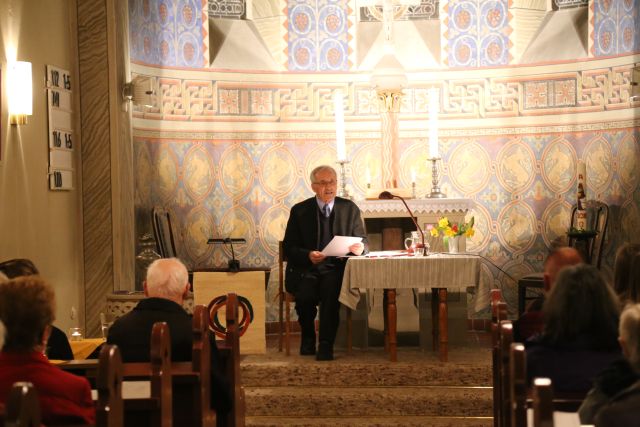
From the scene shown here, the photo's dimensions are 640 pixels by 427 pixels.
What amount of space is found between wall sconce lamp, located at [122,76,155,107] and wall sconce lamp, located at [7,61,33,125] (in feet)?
5.70

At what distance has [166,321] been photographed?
4348mm

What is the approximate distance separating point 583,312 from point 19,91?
4399 millimetres

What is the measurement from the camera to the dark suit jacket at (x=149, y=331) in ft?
14.0

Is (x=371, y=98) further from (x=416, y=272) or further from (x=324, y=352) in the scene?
(x=324, y=352)

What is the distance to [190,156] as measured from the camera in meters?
9.77

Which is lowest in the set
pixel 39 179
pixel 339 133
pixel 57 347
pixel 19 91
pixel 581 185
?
pixel 57 347

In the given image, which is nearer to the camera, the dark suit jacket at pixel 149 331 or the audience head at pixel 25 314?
the audience head at pixel 25 314

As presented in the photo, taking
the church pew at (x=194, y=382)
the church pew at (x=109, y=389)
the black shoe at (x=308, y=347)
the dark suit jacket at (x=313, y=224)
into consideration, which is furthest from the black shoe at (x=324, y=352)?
the church pew at (x=109, y=389)

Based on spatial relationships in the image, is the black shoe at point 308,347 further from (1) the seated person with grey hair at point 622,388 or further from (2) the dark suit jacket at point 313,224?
(1) the seated person with grey hair at point 622,388

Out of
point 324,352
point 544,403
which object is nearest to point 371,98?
point 324,352

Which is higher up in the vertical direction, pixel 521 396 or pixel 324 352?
pixel 521 396

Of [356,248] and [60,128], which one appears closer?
[356,248]

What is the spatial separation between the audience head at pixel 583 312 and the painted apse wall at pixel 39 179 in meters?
4.11

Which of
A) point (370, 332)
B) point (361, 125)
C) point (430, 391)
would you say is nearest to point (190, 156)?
point (361, 125)
